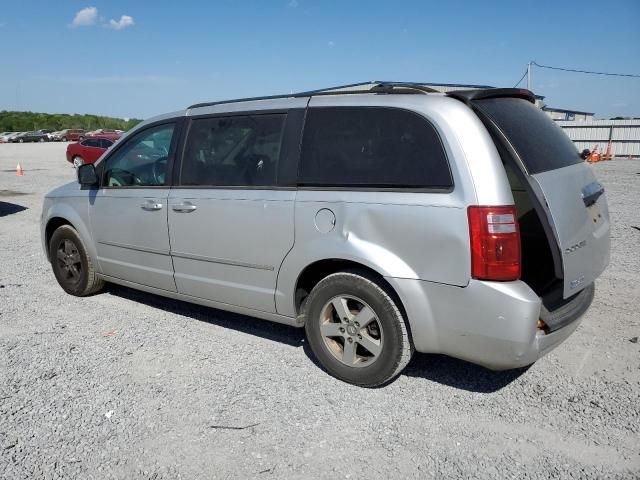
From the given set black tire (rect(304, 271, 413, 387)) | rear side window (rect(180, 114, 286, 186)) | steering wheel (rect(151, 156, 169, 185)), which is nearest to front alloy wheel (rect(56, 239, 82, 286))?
steering wheel (rect(151, 156, 169, 185))

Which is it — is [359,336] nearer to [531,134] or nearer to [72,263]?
[531,134]

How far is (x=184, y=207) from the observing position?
162 inches

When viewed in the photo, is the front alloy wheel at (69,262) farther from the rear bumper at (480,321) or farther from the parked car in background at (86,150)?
the parked car in background at (86,150)

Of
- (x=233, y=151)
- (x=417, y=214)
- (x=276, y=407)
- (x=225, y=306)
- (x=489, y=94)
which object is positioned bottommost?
(x=276, y=407)

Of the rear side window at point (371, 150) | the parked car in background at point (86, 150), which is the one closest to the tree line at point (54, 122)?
the parked car in background at point (86, 150)

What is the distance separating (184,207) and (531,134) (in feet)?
8.35

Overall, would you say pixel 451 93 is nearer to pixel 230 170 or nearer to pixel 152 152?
pixel 230 170

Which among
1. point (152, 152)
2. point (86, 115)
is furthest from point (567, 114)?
point (86, 115)

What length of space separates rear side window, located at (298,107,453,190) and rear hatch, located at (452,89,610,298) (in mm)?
383

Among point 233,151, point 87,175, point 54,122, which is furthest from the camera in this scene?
point 54,122

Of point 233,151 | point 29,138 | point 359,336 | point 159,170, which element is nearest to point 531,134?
point 359,336

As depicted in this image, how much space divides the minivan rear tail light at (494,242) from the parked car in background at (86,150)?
23.2 m

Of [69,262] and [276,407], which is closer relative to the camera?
[276,407]

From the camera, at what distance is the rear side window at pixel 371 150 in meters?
3.08
